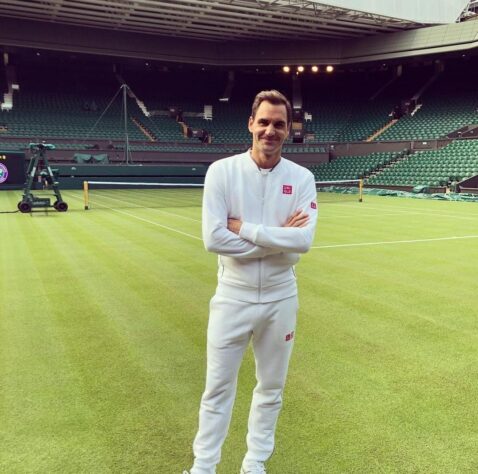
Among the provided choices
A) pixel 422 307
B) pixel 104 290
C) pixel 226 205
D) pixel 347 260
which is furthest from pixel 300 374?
pixel 347 260

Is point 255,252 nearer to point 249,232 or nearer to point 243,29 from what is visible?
point 249,232

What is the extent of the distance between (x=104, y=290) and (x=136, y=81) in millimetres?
49311

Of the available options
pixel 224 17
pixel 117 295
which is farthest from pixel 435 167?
pixel 117 295

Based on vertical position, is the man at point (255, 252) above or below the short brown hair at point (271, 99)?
below

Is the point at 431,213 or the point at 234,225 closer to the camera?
the point at 234,225

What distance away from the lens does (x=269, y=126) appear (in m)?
2.89

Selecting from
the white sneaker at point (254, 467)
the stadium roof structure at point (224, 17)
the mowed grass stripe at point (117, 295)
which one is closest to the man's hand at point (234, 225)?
the white sneaker at point (254, 467)

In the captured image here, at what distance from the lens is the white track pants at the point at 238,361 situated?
295 cm

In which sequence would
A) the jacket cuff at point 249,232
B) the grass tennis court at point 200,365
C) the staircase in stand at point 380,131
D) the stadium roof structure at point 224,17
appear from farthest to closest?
the staircase in stand at point 380,131
the stadium roof structure at point 224,17
the grass tennis court at point 200,365
the jacket cuff at point 249,232

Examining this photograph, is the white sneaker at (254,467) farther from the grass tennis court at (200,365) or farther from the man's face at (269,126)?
the man's face at (269,126)

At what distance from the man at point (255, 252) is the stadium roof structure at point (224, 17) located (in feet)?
117

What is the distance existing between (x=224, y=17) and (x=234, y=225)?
40.5 metres

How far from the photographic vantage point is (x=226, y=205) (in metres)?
3.02

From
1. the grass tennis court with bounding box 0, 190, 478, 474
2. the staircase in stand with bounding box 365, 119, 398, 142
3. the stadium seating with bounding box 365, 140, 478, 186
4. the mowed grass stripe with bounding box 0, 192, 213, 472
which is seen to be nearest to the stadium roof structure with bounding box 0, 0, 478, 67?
the staircase in stand with bounding box 365, 119, 398, 142
